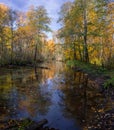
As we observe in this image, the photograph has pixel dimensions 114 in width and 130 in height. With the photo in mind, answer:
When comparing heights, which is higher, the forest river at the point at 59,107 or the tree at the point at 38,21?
the tree at the point at 38,21

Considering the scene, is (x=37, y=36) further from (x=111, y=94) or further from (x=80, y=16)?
(x=111, y=94)

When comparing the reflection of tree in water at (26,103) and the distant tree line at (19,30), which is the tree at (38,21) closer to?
the distant tree line at (19,30)

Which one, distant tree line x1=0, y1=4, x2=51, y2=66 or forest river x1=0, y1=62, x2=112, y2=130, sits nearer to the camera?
forest river x1=0, y1=62, x2=112, y2=130

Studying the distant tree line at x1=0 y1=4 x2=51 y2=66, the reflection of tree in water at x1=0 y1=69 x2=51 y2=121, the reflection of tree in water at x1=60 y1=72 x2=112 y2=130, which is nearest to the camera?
the reflection of tree in water at x1=60 y1=72 x2=112 y2=130

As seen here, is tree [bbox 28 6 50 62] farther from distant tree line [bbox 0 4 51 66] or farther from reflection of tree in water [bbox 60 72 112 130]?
reflection of tree in water [bbox 60 72 112 130]

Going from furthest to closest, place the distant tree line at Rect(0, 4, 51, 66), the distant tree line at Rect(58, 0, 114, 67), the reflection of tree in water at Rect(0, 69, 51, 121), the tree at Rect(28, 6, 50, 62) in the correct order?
1. the tree at Rect(28, 6, 50, 62)
2. the distant tree line at Rect(0, 4, 51, 66)
3. the distant tree line at Rect(58, 0, 114, 67)
4. the reflection of tree in water at Rect(0, 69, 51, 121)

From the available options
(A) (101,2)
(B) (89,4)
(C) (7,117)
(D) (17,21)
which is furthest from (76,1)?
(C) (7,117)

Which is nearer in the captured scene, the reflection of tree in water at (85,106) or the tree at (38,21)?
the reflection of tree in water at (85,106)

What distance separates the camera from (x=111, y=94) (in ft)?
36.8

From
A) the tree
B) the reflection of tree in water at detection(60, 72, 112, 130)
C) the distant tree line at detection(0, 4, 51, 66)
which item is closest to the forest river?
Result: the reflection of tree in water at detection(60, 72, 112, 130)

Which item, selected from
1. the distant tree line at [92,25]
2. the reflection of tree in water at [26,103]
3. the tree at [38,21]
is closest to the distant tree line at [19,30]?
the tree at [38,21]

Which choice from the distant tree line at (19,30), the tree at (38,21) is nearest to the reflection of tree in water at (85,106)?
the distant tree line at (19,30)

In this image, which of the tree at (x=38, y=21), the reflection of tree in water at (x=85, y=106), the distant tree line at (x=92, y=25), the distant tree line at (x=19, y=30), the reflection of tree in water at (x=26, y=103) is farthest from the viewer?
the tree at (x=38, y=21)

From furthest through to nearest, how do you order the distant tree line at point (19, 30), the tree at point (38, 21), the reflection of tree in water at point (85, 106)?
1. the tree at point (38, 21)
2. the distant tree line at point (19, 30)
3. the reflection of tree in water at point (85, 106)
